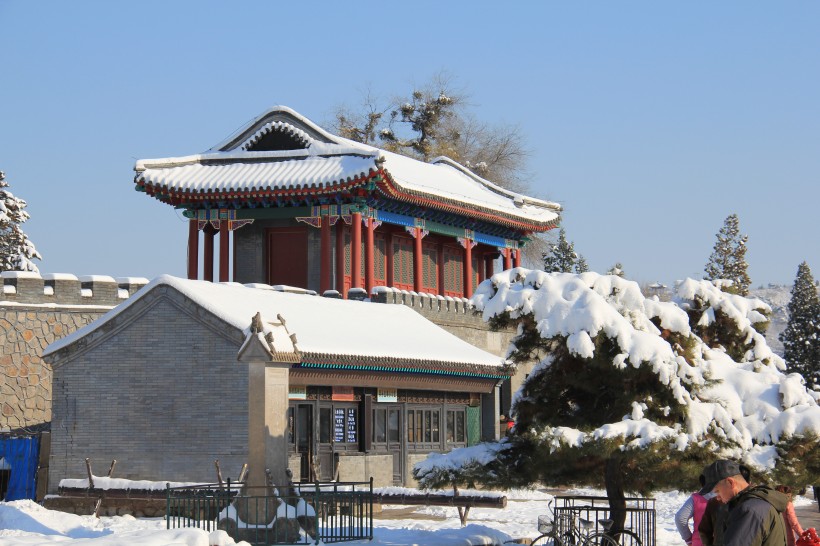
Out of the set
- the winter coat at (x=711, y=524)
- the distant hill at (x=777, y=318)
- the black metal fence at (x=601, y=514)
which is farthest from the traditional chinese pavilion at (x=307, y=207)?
the distant hill at (x=777, y=318)

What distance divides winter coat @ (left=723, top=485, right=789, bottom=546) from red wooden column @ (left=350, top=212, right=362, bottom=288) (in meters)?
29.1

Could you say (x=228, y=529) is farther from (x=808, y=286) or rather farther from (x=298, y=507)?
(x=808, y=286)

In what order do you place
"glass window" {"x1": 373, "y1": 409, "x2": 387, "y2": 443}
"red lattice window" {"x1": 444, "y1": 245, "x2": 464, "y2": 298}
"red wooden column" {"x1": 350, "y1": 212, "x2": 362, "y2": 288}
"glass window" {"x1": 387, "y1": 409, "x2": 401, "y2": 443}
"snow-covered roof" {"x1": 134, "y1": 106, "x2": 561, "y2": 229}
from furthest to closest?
"red lattice window" {"x1": 444, "y1": 245, "x2": 464, "y2": 298} → "red wooden column" {"x1": 350, "y1": 212, "x2": 362, "y2": 288} → "snow-covered roof" {"x1": 134, "y1": 106, "x2": 561, "y2": 229} → "glass window" {"x1": 387, "y1": 409, "x2": 401, "y2": 443} → "glass window" {"x1": 373, "y1": 409, "x2": 387, "y2": 443}

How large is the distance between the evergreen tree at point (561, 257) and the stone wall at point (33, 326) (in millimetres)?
31786

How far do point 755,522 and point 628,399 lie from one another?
9.99 metres

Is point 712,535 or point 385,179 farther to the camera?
point 385,179

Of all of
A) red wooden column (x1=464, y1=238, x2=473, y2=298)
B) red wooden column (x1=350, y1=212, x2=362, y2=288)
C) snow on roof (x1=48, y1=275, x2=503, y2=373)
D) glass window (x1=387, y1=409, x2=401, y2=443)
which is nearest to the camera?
snow on roof (x1=48, y1=275, x2=503, y2=373)

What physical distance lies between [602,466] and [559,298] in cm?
254

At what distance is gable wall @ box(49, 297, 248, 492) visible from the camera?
87.6ft

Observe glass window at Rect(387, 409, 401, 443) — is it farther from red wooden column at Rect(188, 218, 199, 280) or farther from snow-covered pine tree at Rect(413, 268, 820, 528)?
snow-covered pine tree at Rect(413, 268, 820, 528)

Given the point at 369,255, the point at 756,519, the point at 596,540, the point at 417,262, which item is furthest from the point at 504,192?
the point at 756,519

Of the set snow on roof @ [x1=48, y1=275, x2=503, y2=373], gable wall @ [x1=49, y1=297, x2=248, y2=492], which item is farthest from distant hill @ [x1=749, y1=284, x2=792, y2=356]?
gable wall @ [x1=49, y1=297, x2=248, y2=492]

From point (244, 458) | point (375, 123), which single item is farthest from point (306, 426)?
point (375, 123)

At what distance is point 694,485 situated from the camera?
18.0m
